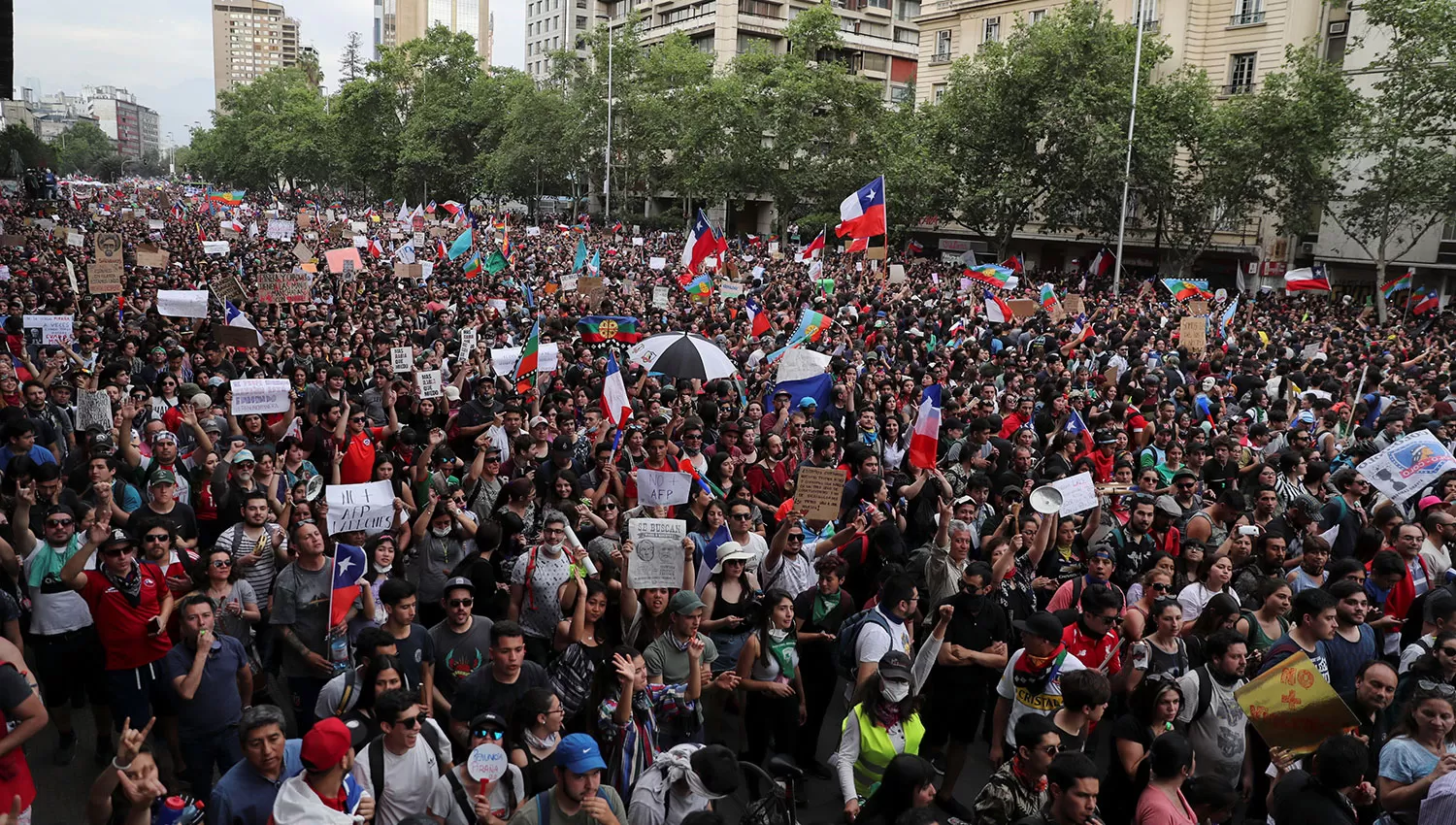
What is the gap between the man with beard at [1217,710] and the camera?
4824 millimetres

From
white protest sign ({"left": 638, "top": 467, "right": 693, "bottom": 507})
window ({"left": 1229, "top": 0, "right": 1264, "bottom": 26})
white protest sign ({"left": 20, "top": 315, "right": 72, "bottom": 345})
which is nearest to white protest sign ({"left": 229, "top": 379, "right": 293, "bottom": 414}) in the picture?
white protest sign ({"left": 638, "top": 467, "right": 693, "bottom": 507})

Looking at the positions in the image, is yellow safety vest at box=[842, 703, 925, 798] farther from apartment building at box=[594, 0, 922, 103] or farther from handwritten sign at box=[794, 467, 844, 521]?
apartment building at box=[594, 0, 922, 103]

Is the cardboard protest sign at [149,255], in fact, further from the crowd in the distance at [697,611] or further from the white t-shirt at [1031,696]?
the white t-shirt at [1031,696]

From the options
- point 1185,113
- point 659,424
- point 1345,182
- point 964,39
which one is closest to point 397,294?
point 659,424

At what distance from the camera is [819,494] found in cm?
661

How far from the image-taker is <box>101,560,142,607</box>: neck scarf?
17.2 ft

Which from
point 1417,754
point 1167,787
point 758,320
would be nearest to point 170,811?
point 1167,787

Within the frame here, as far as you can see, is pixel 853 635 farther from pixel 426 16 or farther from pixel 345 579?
pixel 426 16

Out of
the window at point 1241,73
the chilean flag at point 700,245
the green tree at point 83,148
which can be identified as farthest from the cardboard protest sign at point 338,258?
the green tree at point 83,148

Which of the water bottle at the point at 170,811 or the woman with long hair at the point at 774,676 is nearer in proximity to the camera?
the water bottle at the point at 170,811

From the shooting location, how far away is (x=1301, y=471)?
336 inches

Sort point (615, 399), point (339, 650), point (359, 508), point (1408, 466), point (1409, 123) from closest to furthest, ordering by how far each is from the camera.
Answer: point (339, 650) < point (359, 508) < point (1408, 466) < point (615, 399) < point (1409, 123)

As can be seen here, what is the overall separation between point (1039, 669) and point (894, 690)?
2.60ft

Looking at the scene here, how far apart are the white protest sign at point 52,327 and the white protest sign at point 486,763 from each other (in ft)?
31.2
